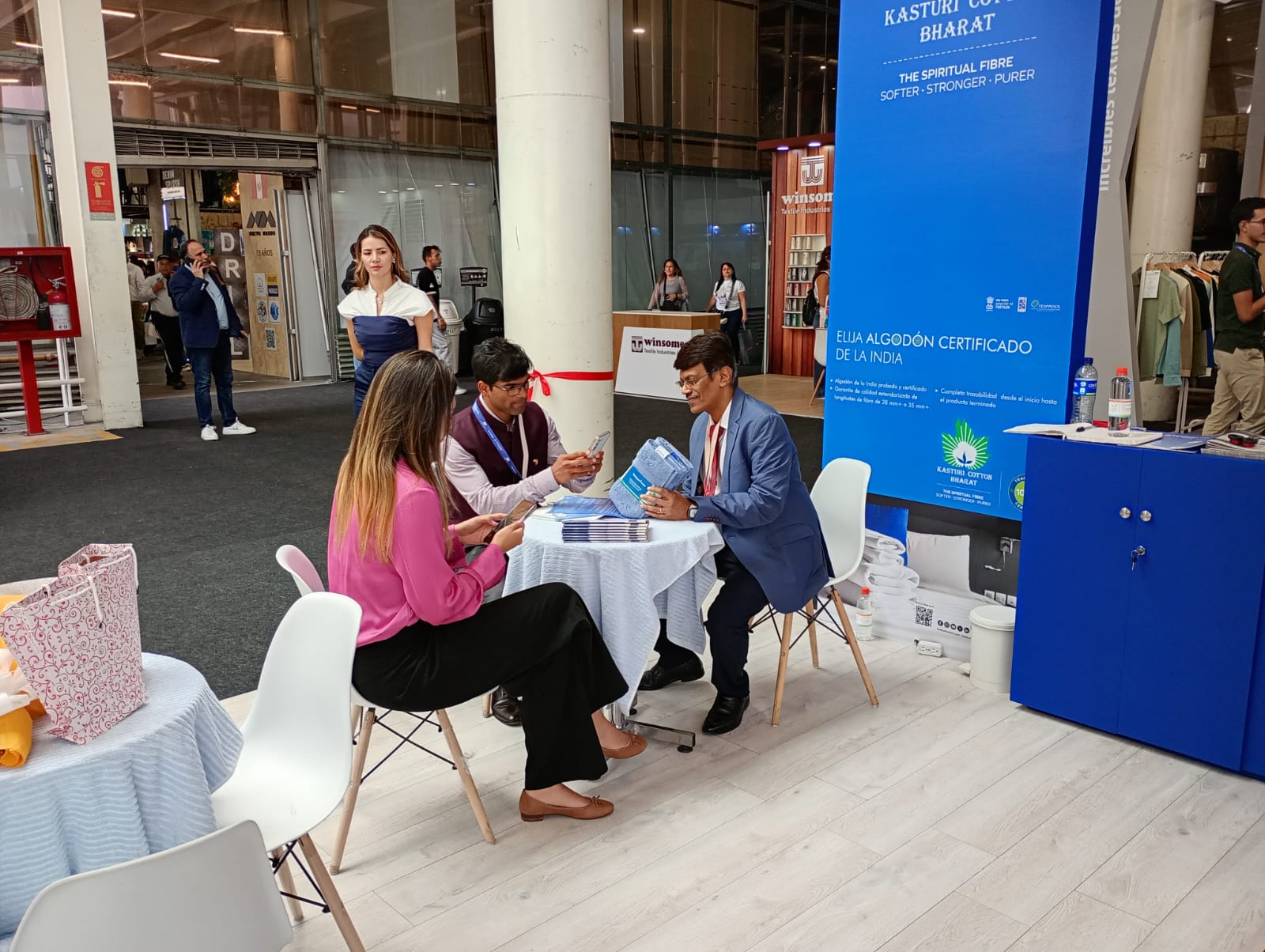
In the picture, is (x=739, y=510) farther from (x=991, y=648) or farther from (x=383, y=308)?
(x=383, y=308)

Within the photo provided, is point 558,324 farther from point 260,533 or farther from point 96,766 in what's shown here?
point 96,766

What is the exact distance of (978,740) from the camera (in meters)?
3.59

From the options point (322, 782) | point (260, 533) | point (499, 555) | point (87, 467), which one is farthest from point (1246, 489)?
point (87, 467)

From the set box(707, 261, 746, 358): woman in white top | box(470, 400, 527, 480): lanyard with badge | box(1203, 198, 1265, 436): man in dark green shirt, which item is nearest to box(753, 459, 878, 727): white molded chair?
box(470, 400, 527, 480): lanyard with badge

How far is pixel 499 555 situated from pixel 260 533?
371 centimetres

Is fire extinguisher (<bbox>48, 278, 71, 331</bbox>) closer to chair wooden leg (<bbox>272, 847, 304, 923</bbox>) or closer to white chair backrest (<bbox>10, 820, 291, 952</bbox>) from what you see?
chair wooden leg (<bbox>272, 847, 304, 923</bbox>)

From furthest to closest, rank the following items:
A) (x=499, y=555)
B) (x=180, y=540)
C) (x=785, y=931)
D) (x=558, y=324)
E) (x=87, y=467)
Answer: (x=87, y=467)
(x=180, y=540)
(x=558, y=324)
(x=499, y=555)
(x=785, y=931)

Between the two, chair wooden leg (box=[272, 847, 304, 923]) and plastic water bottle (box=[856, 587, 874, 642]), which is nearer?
chair wooden leg (box=[272, 847, 304, 923])

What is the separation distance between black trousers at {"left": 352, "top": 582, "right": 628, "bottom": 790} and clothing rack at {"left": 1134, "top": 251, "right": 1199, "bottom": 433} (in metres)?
6.56

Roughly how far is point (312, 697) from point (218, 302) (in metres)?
7.35

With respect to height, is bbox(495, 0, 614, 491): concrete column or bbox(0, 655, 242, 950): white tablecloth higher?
bbox(495, 0, 614, 491): concrete column

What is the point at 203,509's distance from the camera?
671 centimetres

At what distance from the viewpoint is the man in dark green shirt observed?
21.3ft

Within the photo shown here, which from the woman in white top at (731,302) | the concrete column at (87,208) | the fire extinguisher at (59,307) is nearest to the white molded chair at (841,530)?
the fire extinguisher at (59,307)
